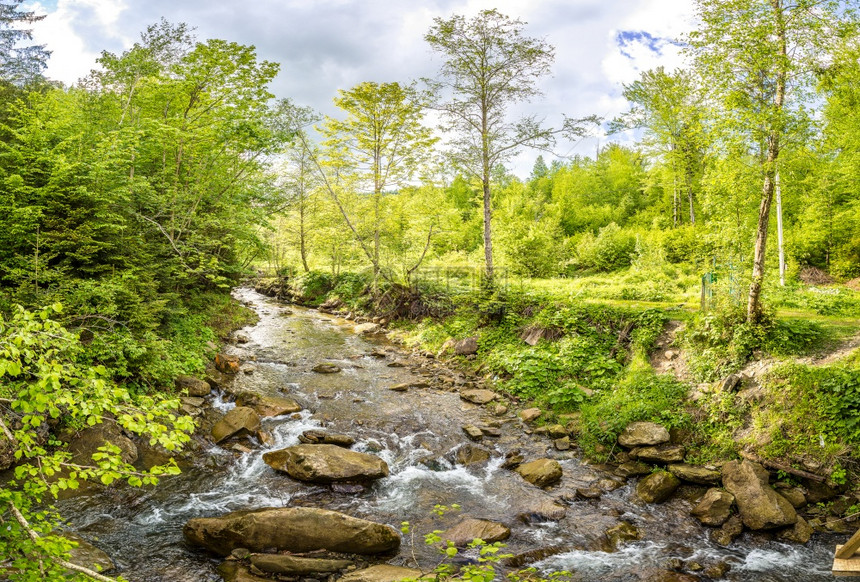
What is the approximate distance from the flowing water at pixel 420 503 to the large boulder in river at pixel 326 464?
0.66ft

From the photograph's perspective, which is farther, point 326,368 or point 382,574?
point 326,368

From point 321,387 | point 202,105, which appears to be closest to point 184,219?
point 202,105

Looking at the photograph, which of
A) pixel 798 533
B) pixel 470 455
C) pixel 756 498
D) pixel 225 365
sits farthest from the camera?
pixel 225 365

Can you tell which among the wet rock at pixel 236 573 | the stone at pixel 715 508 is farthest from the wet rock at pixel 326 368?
the stone at pixel 715 508

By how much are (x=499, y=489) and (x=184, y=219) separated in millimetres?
12266

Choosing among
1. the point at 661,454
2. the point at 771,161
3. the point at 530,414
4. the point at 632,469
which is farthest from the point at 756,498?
the point at 771,161

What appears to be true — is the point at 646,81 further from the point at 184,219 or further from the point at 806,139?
the point at 184,219

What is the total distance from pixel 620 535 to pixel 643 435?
2.89 m

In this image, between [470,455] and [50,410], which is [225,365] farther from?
[50,410]

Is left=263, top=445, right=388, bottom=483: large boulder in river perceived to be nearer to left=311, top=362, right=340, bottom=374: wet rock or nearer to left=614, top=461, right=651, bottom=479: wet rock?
left=614, top=461, right=651, bottom=479: wet rock

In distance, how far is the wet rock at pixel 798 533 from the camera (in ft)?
23.3

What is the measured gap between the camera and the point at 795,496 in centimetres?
774

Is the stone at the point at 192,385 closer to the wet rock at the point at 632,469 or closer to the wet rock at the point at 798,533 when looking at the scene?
the wet rock at the point at 632,469

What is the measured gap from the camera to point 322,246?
113ft
